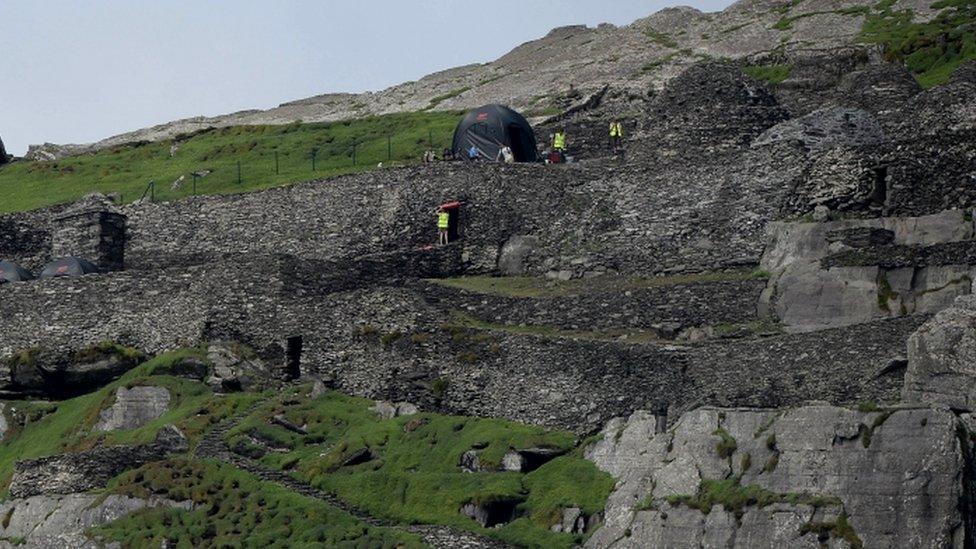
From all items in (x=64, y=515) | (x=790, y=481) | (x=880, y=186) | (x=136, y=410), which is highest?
(x=880, y=186)

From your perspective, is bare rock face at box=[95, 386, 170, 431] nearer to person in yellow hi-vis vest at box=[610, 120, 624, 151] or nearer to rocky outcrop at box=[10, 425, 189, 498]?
rocky outcrop at box=[10, 425, 189, 498]

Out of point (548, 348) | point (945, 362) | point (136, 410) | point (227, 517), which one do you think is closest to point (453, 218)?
point (136, 410)

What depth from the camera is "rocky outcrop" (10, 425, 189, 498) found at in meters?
60.3

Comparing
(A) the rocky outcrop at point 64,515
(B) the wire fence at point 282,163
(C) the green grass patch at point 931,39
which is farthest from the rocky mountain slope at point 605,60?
(A) the rocky outcrop at point 64,515

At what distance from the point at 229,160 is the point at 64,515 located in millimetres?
35499

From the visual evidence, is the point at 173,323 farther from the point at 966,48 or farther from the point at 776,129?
the point at 966,48

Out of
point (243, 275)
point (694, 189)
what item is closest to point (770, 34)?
point (694, 189)

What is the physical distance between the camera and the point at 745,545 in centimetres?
5062

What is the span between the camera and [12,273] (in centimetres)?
7638

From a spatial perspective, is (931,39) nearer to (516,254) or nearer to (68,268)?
(516,254)

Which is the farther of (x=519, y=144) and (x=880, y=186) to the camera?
(x=519, y=144)

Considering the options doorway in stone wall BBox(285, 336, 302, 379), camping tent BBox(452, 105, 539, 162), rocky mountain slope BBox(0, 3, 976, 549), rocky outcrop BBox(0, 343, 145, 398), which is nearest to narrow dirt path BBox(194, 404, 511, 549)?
rocky mountain slope BBox(0, 3, 976, 549)

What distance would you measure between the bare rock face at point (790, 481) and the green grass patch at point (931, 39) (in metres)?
28.5

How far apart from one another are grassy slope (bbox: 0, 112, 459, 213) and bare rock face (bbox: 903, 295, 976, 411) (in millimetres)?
34975
